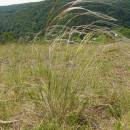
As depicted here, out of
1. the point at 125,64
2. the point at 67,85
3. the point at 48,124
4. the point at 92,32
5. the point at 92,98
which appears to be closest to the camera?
the point at 48,124

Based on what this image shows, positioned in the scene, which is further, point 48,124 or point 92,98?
point 92,98

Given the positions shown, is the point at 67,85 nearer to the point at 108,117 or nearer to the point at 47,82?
the point at 47,82

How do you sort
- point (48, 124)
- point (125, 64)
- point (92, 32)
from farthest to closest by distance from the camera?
point (125, 64)
point (92, 32)
point (48, 124)

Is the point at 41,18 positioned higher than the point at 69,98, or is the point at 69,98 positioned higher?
the point at 69,98

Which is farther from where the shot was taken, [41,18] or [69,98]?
[41,18]

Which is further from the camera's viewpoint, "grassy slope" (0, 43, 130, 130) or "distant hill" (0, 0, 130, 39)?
"distant hill" (0, 0, 130, 39)

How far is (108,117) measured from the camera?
3215 millimetres

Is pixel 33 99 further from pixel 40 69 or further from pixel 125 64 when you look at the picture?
pixel 125 64

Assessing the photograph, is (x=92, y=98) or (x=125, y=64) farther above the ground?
(x=92, y=98)

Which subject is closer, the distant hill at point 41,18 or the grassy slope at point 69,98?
the grassy slope at point 69,98

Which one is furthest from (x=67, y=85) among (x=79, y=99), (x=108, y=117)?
(x=108, y=117)

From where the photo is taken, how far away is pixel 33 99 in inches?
132

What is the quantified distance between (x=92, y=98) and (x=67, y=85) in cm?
49

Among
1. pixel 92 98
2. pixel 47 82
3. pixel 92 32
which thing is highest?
pixel 92 32
